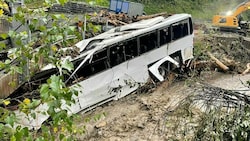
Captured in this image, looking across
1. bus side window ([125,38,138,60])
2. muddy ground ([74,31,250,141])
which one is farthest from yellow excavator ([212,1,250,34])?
bus side window ([125,38,138,60])

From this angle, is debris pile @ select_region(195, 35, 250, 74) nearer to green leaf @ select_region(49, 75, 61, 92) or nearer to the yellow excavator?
the yellow excavator

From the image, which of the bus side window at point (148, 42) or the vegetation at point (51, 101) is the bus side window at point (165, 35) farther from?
the vegetation at point (51, 101)

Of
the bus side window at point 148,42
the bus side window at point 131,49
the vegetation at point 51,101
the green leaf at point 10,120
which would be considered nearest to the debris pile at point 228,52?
the bus side window at point 148,42

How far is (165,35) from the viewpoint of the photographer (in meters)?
14.9

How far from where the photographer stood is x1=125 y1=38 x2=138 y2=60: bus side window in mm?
13516

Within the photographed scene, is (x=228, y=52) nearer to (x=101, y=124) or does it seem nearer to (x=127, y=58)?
(x=127, y=58)

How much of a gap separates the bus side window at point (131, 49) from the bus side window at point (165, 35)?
1.31m

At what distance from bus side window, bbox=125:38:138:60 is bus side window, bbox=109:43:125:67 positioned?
7.0 inches

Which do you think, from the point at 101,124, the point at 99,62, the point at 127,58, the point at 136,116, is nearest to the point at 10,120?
the point at 101,124

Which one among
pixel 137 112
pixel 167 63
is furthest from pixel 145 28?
pixel 137 112

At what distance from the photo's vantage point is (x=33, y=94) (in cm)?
832

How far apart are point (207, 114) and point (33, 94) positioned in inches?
149

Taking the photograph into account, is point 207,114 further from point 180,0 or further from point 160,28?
point 180,0

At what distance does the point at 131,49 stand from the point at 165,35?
1.75m
